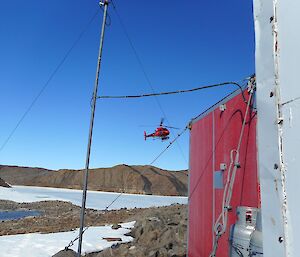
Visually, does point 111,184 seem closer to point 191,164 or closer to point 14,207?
point 14,207

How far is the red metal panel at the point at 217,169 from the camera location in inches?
121

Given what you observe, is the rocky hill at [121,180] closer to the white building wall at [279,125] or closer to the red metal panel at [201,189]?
the red metal panel at [201,189]

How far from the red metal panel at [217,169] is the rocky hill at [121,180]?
233 feet

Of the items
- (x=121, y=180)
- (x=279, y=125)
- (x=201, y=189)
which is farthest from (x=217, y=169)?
(x=121, y=180)

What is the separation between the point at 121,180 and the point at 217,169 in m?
82.3

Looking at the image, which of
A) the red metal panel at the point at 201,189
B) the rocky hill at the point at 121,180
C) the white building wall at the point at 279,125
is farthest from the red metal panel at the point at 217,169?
the rocky hill at the point at 121,180

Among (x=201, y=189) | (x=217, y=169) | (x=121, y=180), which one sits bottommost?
(x=201, y=189)

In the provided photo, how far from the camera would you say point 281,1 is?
5.25 ft

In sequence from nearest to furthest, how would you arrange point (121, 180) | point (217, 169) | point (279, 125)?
1. point (279, 125)
2. point (217, 169)
3. point (121, 180)

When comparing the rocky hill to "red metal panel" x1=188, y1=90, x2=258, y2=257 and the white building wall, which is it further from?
the white building wall

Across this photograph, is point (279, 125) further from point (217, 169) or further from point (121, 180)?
point (121, 180)

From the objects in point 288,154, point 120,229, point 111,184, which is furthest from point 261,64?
point 111,184

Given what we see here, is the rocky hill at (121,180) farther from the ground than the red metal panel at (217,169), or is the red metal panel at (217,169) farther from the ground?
the rocky hill at (121,180)

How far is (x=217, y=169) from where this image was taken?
13.0ft
